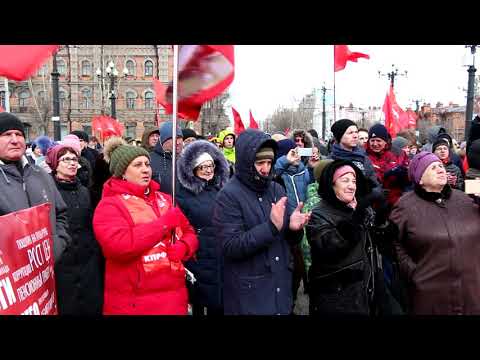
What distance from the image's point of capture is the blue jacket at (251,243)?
295 cm

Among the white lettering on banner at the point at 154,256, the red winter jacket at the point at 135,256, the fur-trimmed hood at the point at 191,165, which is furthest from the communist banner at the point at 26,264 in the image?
the fur-trimmed hood at the point at 191,165

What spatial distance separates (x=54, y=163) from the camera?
14.3ft

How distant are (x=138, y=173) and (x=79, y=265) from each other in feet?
3.94

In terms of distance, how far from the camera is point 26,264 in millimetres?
2352

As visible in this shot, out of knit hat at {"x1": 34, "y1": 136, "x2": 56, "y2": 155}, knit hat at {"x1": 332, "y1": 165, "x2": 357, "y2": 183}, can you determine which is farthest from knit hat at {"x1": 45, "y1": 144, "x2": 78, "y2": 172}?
knit hat at {"x1": 34, "y1": 136, "x2": 56, "y2": 155}

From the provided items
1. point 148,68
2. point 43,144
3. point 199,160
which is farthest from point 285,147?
point 148,68

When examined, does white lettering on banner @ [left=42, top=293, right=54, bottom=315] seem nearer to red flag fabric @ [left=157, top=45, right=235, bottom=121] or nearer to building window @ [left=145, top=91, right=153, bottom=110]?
red flag fabric @ [left=157, top=45, right=235, bottom=121]

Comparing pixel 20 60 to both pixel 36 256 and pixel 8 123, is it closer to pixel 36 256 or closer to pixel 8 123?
pixel 8 123

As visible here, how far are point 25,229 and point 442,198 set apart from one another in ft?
9.12

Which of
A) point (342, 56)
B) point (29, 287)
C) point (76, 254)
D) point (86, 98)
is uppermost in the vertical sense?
point (86, 98)

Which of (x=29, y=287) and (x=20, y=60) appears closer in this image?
(x=29, y=287)

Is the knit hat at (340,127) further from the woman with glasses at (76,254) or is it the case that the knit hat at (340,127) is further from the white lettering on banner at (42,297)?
the white lettering on banner at (42,297)

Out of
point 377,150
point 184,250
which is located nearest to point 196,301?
point 184,250

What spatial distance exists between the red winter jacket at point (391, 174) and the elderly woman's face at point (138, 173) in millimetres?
2789
